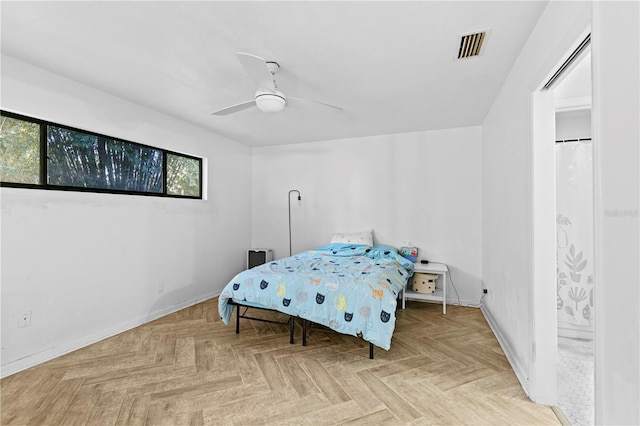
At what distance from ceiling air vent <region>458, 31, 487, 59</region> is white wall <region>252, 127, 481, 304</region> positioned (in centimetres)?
212

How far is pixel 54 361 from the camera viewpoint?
259 centimetres

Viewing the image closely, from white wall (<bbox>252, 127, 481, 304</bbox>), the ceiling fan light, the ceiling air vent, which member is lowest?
white wall (<bbox>252, 127, 481, 304</bbox>)

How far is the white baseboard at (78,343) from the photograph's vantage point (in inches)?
94.6

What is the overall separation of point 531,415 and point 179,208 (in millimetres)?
4020

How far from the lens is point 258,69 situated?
2199 millimetres

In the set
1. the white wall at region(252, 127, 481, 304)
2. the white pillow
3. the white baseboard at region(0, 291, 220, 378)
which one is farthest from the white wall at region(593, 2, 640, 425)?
the white baseboard at region(0, 291, 220, 378)

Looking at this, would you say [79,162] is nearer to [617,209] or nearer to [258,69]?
[258,69]

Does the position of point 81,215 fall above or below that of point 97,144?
below

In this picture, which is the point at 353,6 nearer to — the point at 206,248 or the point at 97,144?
the point at 97,144

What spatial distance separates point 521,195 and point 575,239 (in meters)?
1.45

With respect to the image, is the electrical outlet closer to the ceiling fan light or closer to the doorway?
the ceiling fan light

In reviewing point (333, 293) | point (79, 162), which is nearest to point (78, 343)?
point (79, 162)

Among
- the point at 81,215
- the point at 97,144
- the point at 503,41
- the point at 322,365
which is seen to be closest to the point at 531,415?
the point at 322,365

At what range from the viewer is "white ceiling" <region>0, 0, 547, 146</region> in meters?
1.82
